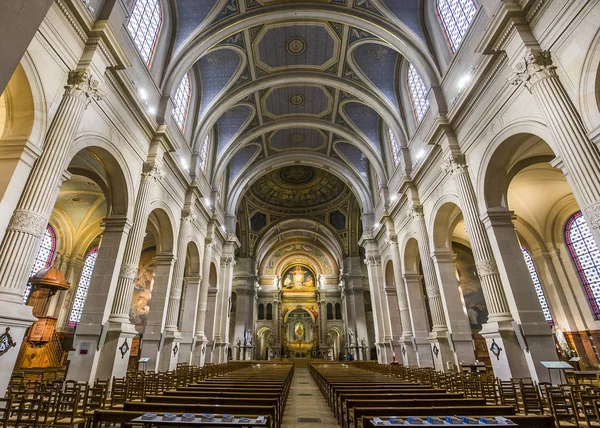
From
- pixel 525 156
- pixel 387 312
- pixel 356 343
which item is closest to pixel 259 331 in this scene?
pixel 356 343

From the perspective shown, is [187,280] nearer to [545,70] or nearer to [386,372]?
[386,372]

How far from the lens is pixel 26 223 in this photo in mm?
5445

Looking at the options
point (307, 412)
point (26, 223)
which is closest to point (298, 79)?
point (26, 223)

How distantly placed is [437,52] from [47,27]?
11791 millimetres

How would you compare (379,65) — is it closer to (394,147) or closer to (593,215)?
(394,147)

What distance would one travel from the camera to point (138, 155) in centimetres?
988

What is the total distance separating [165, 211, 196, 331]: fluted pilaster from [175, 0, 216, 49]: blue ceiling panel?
7.11 metres

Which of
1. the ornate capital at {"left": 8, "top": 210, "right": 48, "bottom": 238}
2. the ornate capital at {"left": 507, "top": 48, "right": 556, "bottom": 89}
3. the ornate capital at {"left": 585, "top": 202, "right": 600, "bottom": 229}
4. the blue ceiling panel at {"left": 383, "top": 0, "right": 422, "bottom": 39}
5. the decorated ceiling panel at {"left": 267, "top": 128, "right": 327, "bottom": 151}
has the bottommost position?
the ornate capital at {"left": 585, "top": 202, "right": 600, "bottom": 229}

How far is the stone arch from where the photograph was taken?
2198cm

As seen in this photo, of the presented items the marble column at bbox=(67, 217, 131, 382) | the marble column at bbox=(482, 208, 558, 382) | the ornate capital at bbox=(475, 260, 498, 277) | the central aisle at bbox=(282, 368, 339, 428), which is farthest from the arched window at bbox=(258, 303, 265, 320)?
the marble column at bbox=(482, 208, 558, 382)

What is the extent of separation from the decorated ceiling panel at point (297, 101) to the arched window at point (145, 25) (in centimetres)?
729

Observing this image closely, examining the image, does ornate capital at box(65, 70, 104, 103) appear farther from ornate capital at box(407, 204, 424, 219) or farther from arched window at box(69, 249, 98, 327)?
arched window at box(69, 249, 98, 327)

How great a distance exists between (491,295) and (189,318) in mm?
12200

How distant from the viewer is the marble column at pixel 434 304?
10.8 meters
